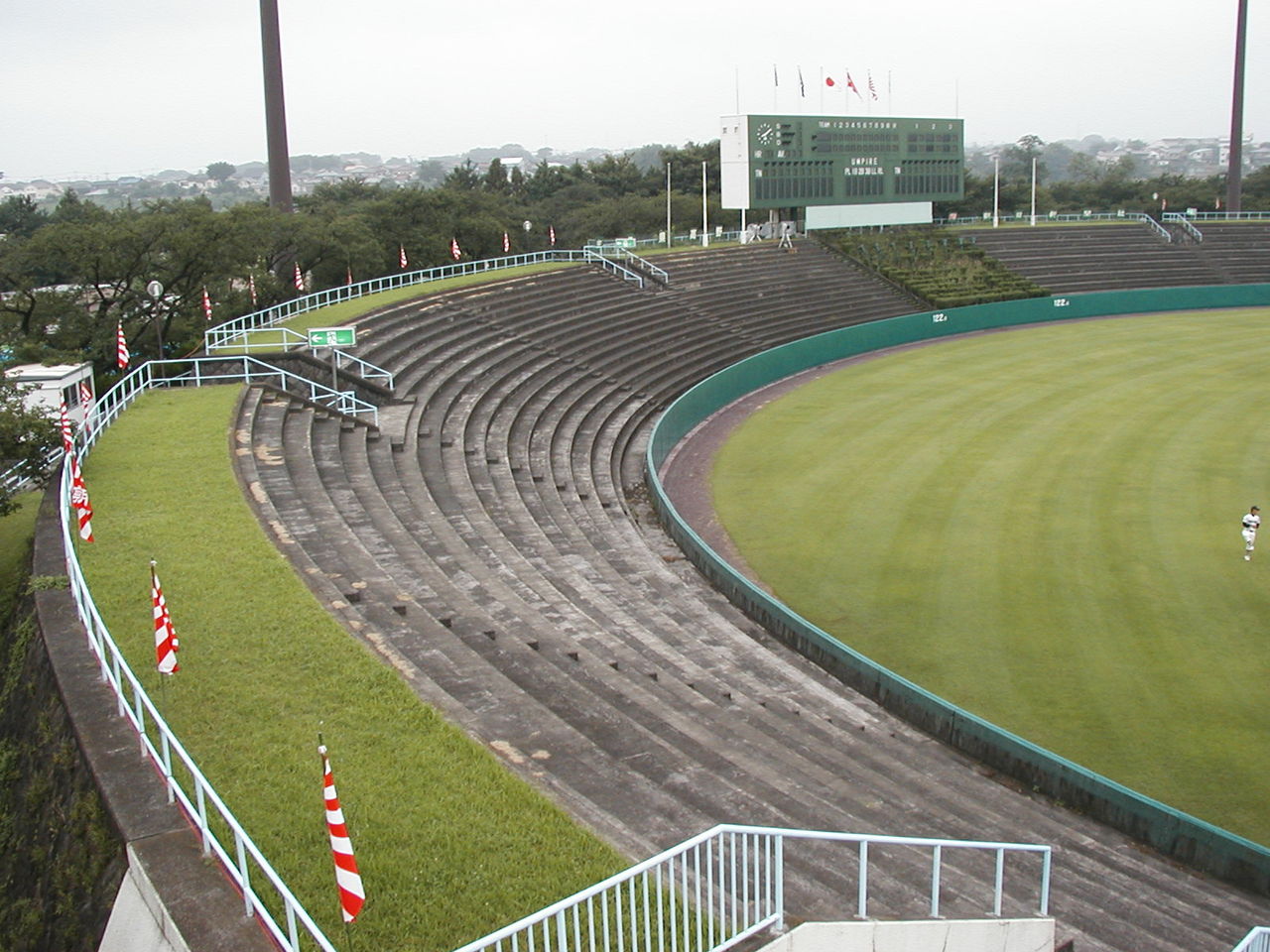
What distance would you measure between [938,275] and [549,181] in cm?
5362

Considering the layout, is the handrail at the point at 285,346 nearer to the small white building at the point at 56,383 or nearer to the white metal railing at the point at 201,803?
the small white building at the point at 56,383

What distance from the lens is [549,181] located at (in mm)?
102062

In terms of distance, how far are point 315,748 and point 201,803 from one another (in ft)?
6.59

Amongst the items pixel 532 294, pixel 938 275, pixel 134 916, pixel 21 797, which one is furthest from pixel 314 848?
pixel 938 275

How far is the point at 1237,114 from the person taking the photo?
7506cm

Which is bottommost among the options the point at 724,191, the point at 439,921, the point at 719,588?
the point at 719,588

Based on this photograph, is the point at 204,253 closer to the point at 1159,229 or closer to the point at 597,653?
the point at 597,653

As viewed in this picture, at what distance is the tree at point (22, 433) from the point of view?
18.6 m

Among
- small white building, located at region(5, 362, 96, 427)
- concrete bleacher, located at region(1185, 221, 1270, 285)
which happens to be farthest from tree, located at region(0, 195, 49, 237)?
concrete bleacher, located at region(1185, 221, 1270, 285)

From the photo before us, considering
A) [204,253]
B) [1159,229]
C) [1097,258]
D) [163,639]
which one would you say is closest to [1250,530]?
[163,639]

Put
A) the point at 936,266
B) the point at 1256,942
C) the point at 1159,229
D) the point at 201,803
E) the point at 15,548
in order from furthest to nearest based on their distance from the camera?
the point at 1159,229, the point at 936,266, the point at 15,548, the point at 1256,942, the point at 201,803

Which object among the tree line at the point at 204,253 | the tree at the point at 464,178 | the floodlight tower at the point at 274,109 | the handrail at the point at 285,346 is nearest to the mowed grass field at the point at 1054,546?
the handrail at the point at 285,346

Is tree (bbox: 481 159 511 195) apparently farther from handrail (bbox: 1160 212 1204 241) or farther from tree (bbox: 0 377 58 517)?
tree (bbox: 0 377 58 517)

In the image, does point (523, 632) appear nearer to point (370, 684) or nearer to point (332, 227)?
point (370, 684)
